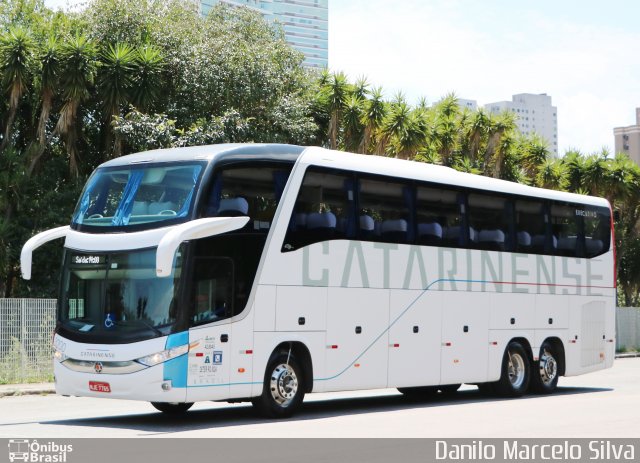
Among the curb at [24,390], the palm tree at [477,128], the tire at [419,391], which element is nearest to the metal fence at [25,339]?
the curb at [24,390]

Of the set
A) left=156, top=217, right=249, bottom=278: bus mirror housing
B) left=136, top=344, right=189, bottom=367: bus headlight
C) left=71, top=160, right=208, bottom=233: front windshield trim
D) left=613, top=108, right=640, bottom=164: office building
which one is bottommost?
left=136, top=344, right=189, bottom=367: bus headlight

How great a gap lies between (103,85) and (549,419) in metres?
20.9

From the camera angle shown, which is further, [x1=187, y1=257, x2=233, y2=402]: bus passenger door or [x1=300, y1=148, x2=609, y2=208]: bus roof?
[x1=300, y1=148, x2=609, y2=208]: bus roof

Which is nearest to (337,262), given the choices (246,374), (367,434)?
(246,374)

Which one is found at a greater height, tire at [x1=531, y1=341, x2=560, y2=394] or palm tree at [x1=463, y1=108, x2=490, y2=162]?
palm tree at [x1=463, y1=108, x2=490, y2=162]

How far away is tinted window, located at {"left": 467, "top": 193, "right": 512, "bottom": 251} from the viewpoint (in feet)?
66.8

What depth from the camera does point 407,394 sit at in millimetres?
21750

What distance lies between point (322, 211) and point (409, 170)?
2.73 m

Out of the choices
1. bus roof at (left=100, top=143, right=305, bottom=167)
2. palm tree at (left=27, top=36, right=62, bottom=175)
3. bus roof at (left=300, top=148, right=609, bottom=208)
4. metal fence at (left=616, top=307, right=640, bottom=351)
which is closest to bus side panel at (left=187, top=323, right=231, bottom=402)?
bus roof at (left=100, top=143, right=305, bottom=167)

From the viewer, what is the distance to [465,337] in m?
20.3

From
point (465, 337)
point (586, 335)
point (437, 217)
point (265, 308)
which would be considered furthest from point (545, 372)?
point (265, 308)

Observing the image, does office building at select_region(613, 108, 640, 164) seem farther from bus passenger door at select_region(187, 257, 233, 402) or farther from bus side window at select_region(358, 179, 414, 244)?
bus passenger door at select_region(187, 257, 233, 402)

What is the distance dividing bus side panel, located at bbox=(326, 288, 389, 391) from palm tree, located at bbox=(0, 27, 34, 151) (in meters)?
17.3

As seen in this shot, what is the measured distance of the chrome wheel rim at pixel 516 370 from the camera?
21609mm
